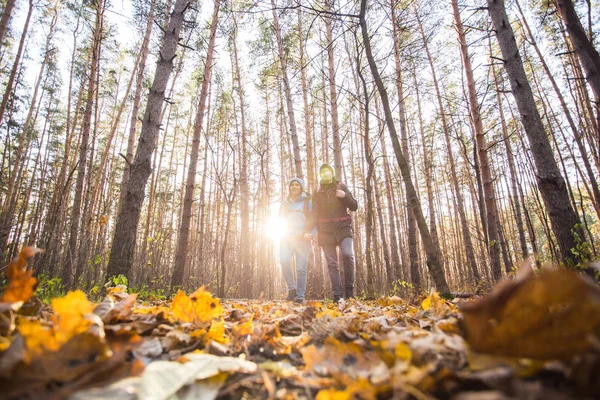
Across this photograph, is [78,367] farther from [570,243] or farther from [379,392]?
[570,243]

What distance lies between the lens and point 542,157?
267 centimetres

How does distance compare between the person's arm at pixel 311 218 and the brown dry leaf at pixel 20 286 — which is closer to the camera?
the brown dry leaf at pixel 20 286

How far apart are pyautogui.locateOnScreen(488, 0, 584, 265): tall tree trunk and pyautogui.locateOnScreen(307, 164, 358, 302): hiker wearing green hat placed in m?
1.98

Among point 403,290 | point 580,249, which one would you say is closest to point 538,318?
point 580,249

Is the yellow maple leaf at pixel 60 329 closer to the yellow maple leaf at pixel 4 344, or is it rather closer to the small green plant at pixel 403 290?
the yellow maple leaf at pixel 4 344

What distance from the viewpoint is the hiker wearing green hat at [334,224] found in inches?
143

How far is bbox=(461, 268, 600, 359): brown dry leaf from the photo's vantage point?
39cm

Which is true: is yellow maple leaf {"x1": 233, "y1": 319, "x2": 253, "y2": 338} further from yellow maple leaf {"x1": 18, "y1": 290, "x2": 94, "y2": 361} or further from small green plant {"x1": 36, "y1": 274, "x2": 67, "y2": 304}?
small green plant {"x1": 36, "y1": 274, "x2": 67, "y2": 304}

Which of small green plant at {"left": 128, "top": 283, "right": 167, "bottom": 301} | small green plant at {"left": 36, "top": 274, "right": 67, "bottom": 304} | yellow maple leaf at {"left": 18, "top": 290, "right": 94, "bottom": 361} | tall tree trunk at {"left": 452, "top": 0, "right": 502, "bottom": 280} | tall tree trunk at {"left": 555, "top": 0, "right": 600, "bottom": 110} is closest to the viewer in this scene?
yellow maple leaf at {"left": 18, "top": 290, "right": 94, "bottom": 361}

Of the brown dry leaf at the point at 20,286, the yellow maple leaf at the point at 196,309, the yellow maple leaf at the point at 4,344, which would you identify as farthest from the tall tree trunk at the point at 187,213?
the yellow maple leaf at the point at 4,344

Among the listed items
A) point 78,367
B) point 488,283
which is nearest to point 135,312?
point 78,367

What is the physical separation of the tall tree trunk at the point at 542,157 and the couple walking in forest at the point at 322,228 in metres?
1.98

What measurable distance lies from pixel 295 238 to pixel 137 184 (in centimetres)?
228

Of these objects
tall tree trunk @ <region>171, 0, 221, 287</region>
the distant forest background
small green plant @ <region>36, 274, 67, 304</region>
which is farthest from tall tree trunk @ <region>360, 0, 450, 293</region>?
tall tree trunk @ <region>171, 0, 221, 287</region>
